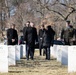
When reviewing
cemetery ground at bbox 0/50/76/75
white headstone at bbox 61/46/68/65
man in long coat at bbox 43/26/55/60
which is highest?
man in long coat at bbox 43/26/55/60

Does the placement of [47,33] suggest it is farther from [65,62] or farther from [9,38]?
[65,62]

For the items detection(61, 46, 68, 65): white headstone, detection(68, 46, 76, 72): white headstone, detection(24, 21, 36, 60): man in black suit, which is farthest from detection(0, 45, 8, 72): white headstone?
detection(24, 21, 36, 60): man in black suit

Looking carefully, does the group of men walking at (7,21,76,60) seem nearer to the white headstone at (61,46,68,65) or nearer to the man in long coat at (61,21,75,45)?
the man in long coat at (61,21,75,45)

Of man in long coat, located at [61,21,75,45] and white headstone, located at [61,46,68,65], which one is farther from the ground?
man in long coat, located at [61,21,75,45]

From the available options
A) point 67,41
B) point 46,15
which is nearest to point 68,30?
point 67,41

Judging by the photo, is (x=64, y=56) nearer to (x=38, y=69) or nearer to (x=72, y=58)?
(x=38, y=69)

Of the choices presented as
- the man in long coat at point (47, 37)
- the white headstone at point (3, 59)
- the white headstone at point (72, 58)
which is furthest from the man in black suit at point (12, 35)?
the white headstone at point (72, 58)

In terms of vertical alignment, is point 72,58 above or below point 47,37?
below

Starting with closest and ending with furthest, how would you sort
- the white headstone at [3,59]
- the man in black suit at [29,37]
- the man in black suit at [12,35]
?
the white headstone at [3,59] → the man in black suit at [12,35] → the man in black suit at [29,37]

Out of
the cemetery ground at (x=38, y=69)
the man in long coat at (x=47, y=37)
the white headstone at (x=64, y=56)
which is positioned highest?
the man in long coat at (x=47, y=37)

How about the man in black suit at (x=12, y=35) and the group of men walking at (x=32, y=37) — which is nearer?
the man in black suit at (x=12, y=35)

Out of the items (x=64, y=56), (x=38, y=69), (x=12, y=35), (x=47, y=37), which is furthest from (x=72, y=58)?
(x=47, y=37)

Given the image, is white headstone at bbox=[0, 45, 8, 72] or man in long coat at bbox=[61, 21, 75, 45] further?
man in long coat at bbox=[61, 21, 75, 45]

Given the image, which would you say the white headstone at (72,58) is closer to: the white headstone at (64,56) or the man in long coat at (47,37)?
the white headstone at (64,56)
